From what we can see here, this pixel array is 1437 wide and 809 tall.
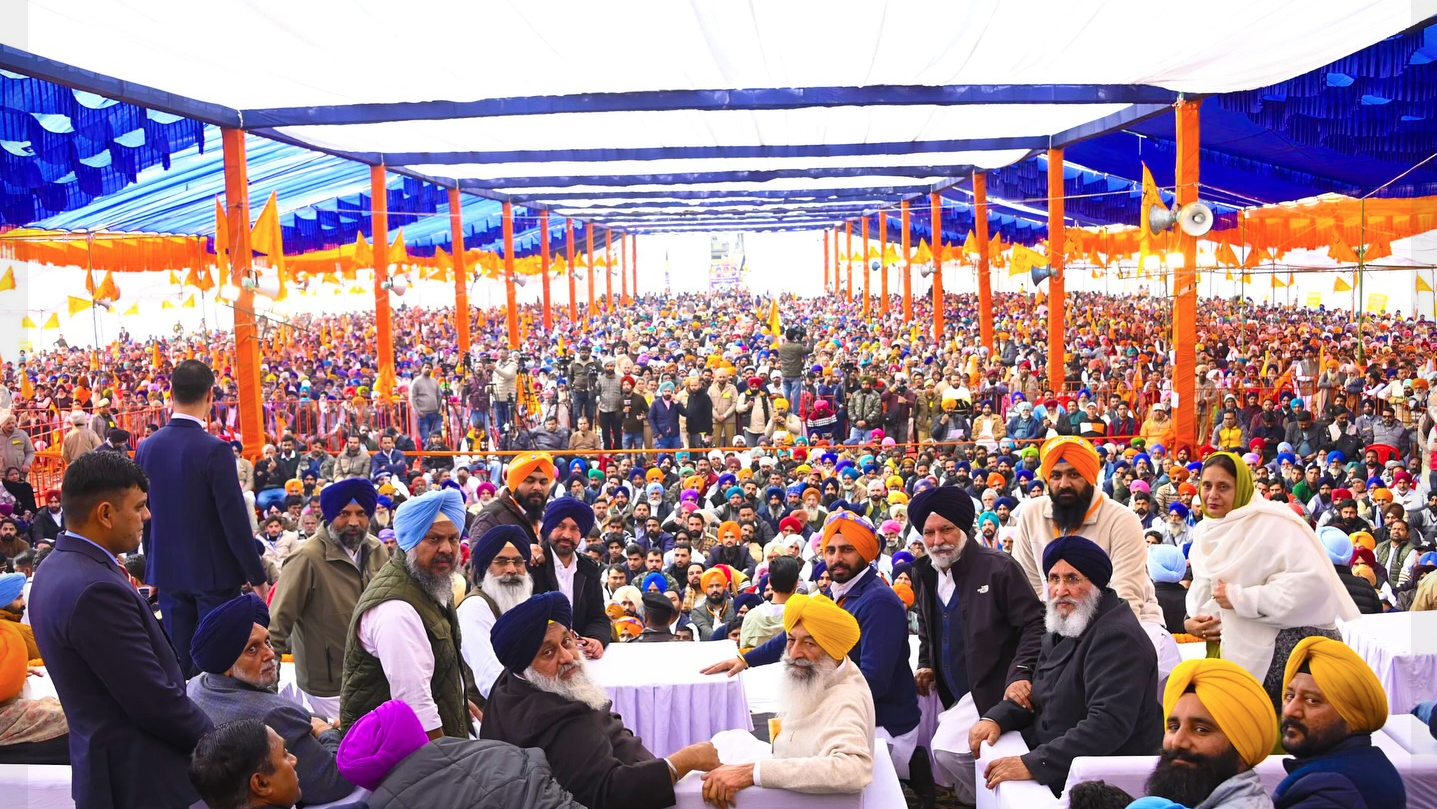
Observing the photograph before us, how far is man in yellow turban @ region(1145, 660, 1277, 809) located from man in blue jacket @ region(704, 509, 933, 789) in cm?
128

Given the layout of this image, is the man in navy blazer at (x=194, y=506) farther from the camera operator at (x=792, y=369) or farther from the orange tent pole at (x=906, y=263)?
the orange tent pole at (x=906, y=263)

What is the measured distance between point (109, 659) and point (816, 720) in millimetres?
1741

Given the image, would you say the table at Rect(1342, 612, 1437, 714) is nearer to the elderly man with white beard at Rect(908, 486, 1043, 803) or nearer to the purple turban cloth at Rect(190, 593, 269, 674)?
the elderly man with white beard at Rect(908, 486, 1043, 803)

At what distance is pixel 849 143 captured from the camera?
16.2 m

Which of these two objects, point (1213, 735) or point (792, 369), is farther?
point (792, 369)

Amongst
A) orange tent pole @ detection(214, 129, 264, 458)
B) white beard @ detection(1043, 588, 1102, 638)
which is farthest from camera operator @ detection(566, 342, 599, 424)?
white beard @ detection(1043, 588, 1102, 638)

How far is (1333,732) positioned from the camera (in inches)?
102

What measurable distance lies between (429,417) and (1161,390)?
902cm

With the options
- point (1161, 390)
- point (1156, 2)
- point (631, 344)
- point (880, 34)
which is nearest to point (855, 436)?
point (1161, 390)

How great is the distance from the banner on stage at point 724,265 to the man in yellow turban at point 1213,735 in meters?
58.6

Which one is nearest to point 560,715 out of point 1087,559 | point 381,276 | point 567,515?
point 1087,559

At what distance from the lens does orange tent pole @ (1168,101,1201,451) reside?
11.4 m

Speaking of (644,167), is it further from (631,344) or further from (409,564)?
(409,564)

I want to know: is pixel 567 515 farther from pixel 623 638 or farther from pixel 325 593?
pixel 623 638
